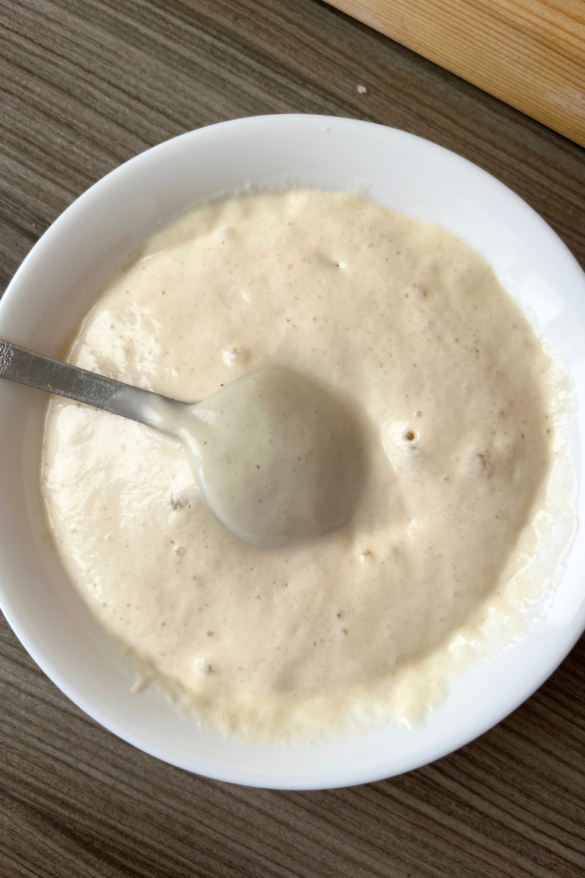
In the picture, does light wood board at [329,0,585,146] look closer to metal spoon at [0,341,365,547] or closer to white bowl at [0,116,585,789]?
white bowl at [0,116,585,789]

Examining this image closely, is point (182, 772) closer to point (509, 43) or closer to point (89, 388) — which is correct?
point (89, 388)

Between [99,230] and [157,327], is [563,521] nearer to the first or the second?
[157,327]

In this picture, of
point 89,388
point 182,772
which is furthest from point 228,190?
point 182,772

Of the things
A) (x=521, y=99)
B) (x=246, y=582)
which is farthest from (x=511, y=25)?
(x=246, y=582)

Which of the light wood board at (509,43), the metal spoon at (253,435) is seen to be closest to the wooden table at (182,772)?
the light wood board at (509,43)

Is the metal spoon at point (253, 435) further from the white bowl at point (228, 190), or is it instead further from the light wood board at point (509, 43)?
the light wood board at point (509, 43)

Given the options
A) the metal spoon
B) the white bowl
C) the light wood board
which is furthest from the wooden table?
the metal spoon
